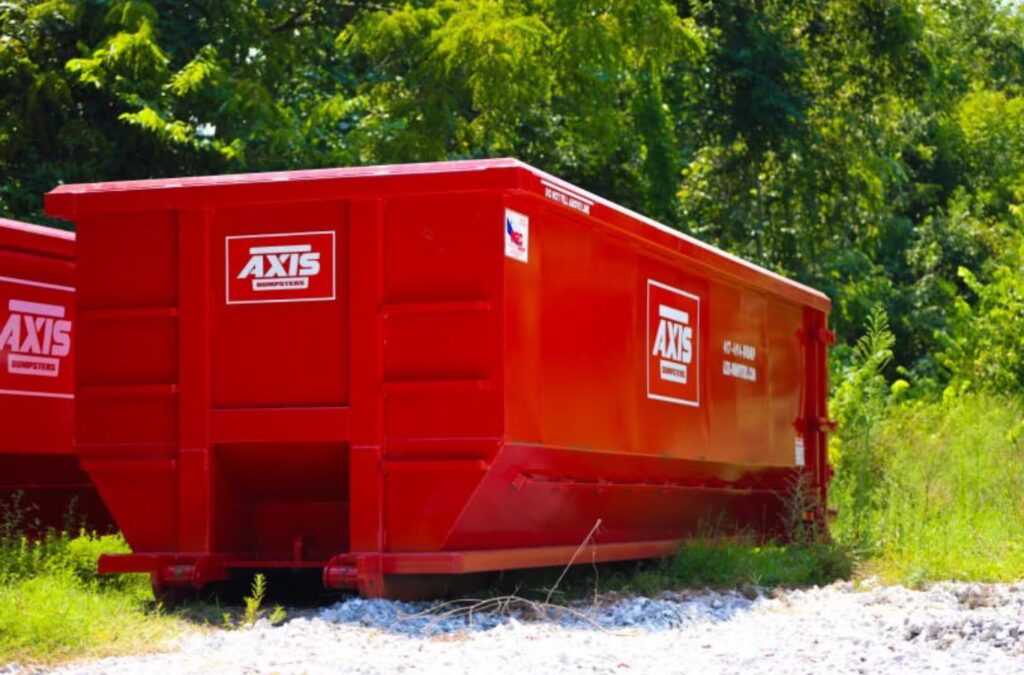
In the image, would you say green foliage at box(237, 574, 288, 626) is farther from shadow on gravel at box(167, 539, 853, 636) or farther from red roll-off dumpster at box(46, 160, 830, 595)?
red roll-off dumpster at box(46, 160, 830, 595)

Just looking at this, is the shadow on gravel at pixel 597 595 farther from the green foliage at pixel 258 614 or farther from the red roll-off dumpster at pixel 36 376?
the red roll-off dumpster at pixel 36 376

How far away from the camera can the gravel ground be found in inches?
253

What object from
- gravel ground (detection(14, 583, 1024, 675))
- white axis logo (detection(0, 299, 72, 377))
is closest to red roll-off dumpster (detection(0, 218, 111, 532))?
white axis logo (detection(0, 299, 72, 377))

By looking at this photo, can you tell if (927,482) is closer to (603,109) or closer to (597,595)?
(597,595)

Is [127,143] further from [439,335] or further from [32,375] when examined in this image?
[439,335]

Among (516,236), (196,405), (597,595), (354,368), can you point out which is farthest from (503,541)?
(196,405)

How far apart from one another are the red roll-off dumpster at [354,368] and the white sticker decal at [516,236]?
2 cm

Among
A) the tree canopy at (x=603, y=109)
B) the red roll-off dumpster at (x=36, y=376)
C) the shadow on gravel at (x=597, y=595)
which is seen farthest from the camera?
the tree canopy at (x=603, y=109)

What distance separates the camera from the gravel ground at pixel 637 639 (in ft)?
21.1

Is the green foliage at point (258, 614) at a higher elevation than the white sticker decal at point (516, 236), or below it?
below

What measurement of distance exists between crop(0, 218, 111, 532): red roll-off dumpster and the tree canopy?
5275 mm

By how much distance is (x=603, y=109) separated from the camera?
1822 cm

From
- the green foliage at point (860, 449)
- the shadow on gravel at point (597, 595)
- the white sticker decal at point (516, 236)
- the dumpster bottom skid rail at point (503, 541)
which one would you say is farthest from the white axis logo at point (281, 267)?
the green foliage at point (860, 449)

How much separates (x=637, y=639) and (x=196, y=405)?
2.68m
